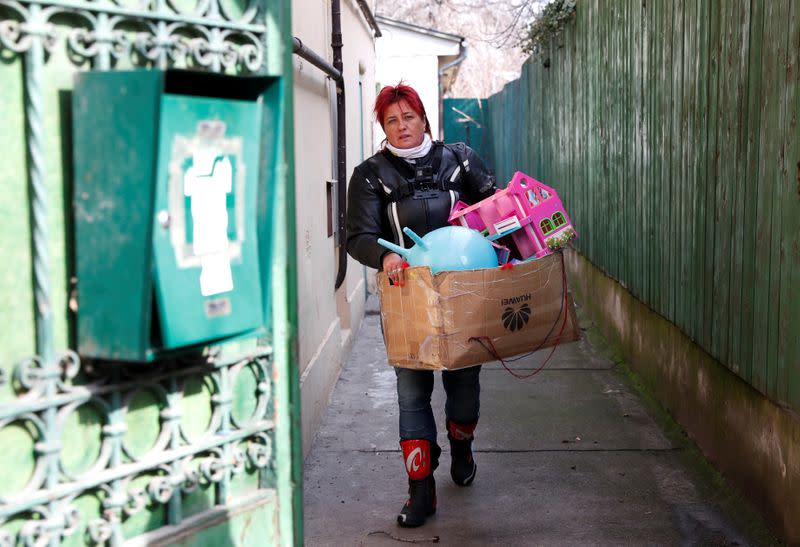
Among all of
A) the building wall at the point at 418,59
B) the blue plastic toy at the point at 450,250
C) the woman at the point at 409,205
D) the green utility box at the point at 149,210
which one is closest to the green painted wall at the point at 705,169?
the blue plastic toy at the point at 450,250

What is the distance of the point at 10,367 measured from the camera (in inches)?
89.9

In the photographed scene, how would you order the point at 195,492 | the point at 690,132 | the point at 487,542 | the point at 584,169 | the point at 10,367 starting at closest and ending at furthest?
1. the point at 10,367
2. the point at 195,492
3. the point at 487,542
4. the point at 690,132
5. the point at 584,169

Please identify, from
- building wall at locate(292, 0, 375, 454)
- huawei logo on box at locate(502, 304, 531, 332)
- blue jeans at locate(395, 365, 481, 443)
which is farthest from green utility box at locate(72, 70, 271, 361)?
building wall at locate(292, 0, 375, 454)

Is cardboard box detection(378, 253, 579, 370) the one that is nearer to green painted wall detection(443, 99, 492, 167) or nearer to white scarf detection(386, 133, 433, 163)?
white scarf detection(386, 133, 433, 163)

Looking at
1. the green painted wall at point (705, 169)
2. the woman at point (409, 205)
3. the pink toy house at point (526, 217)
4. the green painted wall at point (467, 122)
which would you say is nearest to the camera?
the green painted wall at point (705, 169)

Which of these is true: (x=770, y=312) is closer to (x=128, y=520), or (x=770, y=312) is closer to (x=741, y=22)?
(x=741, y=22)

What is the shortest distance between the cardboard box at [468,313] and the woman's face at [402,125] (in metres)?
0.67

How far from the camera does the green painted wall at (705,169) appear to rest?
13.1ft

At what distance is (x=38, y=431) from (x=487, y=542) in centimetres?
253

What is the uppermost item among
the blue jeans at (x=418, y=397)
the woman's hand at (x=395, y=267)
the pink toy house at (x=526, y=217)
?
the pink toy house at (x=526, y=217)

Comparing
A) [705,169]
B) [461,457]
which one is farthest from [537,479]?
[705,169]

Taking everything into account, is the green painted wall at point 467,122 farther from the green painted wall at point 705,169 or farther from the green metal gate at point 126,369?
the green metal gate at point 126,369

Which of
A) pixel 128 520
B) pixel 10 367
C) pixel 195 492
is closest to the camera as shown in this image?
pixel 10 367

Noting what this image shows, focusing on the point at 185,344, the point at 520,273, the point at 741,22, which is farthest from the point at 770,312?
the point at 185,344
